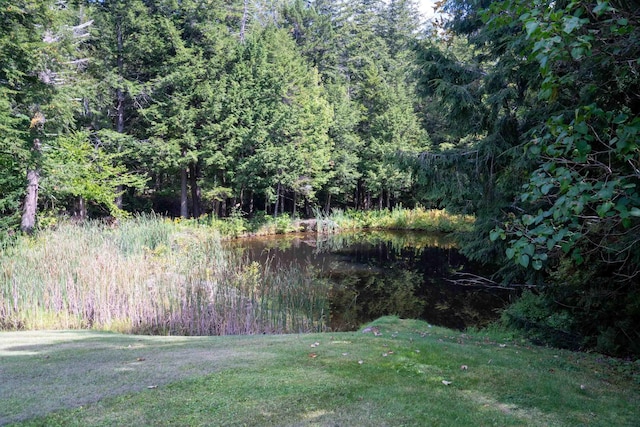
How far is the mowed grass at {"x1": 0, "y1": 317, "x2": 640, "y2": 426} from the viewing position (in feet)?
7.43

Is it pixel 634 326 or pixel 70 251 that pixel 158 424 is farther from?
pixel 70 251

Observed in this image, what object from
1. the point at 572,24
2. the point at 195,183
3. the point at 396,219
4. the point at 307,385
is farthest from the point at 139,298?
the point at 396,219

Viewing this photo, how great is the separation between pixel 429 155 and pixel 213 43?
50.5 ft

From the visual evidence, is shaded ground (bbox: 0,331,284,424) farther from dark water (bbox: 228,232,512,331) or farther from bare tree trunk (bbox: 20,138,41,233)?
bare tree trunk (bbox: 20,138,41,233)

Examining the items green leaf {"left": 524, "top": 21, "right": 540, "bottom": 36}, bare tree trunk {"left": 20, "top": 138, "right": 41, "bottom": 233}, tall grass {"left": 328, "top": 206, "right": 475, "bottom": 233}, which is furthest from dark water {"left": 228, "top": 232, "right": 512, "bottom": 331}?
bare tree trunk {"left": 20, "top": 138, "right": 41, "bottom": 233}

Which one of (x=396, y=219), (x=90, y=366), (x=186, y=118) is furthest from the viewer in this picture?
(x=396, y=219)

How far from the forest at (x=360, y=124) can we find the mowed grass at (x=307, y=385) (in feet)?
3.16

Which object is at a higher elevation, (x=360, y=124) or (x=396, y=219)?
(x=360, y=124)

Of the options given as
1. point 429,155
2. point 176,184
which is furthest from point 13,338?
point 176,184

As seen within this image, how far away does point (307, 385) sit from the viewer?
2.67 metres

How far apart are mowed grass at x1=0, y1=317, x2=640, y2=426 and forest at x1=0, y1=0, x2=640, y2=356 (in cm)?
96

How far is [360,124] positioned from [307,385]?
24905 mm

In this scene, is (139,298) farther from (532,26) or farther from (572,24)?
(572,24)

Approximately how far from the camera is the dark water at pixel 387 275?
842 centimetres
